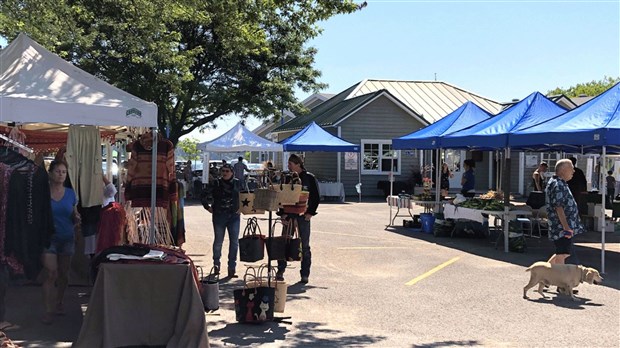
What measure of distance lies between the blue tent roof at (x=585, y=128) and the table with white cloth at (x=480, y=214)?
1378mm

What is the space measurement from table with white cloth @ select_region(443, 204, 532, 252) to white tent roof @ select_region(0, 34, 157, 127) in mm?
7333

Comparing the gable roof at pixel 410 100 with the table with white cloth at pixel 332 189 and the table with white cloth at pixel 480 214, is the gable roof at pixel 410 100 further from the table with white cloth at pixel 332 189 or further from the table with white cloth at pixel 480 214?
the table with white cloth at pixel 480 214

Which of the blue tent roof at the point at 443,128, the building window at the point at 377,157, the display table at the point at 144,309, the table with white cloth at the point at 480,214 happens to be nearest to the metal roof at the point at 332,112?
the building window at the point at 377,157

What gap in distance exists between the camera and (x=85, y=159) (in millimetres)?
7113

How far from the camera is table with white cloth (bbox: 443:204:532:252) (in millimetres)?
11180

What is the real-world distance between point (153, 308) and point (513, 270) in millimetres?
6038

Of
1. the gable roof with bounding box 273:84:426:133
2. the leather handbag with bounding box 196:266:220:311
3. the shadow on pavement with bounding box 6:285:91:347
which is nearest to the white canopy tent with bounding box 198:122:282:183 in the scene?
the gable roof with bounding box 273:84:426:133

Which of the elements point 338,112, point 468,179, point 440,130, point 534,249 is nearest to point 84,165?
point 534,249

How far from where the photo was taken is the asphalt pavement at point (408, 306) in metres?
5.75

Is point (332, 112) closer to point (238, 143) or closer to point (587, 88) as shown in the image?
point (238, 143)

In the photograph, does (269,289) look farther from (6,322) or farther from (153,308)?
(6,322)

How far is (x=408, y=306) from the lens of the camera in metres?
7.07

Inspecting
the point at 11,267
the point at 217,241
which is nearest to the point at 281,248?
the point at 217,241

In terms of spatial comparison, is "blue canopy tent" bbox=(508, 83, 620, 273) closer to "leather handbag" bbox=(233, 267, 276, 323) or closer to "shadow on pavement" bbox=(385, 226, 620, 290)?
"shadow on pavement" bbox=(385, 226, 620, 290)
